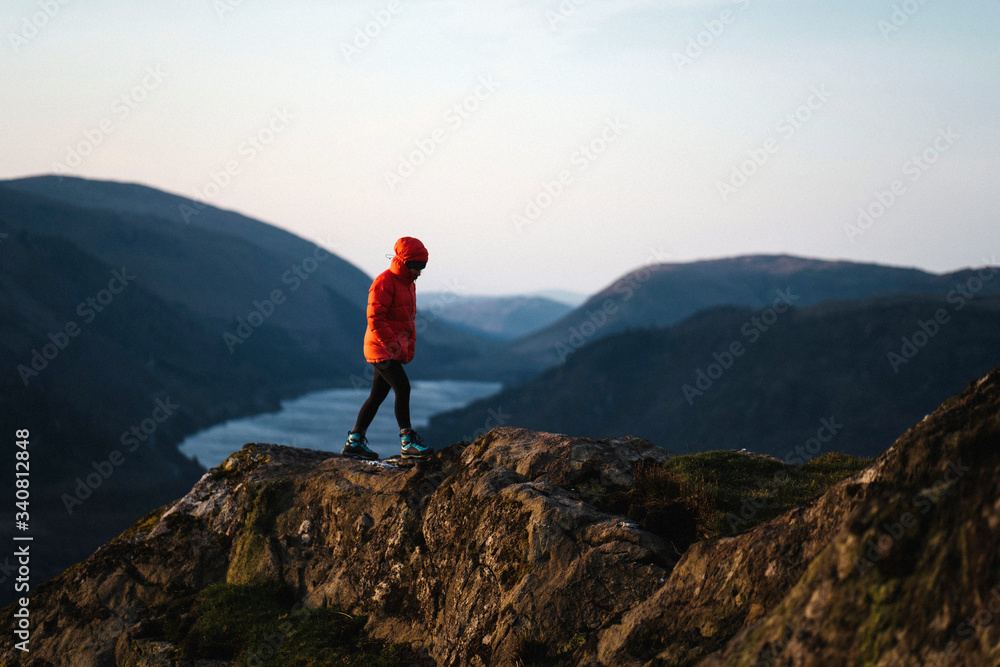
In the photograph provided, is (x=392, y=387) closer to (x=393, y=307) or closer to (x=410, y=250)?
(x=393, y=307)

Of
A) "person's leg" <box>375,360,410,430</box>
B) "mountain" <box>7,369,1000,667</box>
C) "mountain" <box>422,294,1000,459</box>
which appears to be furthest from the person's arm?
"mountain" <box>422,294,1000,459</box>

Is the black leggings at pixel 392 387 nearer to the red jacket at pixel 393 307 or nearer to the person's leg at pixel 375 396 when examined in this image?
the person's leg at pixel 375 396

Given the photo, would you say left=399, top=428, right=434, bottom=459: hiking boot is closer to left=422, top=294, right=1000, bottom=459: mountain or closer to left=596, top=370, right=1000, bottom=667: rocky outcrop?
left=596, top=370, right=1000, bottom=667: rocky outcrop

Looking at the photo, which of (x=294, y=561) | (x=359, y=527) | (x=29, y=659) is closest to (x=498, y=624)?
(x=359, y=527)

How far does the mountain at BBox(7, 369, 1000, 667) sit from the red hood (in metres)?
2.96

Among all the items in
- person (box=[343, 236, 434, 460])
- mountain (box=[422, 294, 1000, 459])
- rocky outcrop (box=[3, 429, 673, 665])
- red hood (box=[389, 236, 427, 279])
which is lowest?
rocky outcrop (box=[3, 429, 673, 665])

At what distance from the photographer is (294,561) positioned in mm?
11359

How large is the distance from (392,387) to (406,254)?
2.20m

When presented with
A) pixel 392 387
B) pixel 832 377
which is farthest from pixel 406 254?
pixel 832 377

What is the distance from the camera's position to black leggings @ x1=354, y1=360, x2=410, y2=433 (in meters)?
11.3

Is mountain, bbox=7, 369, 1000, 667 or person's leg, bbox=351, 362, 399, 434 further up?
person's leg, bbox=351, 362, 399, 434

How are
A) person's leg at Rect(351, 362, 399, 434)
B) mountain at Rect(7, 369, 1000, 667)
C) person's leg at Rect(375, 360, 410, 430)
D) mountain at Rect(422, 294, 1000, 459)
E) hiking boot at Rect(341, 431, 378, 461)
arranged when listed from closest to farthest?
mountain at Rect(7, 369, 1000, 667)
person's leg at Rect(375, 360, 410, 430)
person's leg at Rect(351, 362, 399, 434)
hiking boot at Rect(341, 431, 378, 461)
mountain at Rect(422, 294, 1000, 459)

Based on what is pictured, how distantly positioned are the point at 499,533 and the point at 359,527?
2.94 metres

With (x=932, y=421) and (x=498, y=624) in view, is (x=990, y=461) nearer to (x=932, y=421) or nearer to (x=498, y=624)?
(x=932, y=421)
